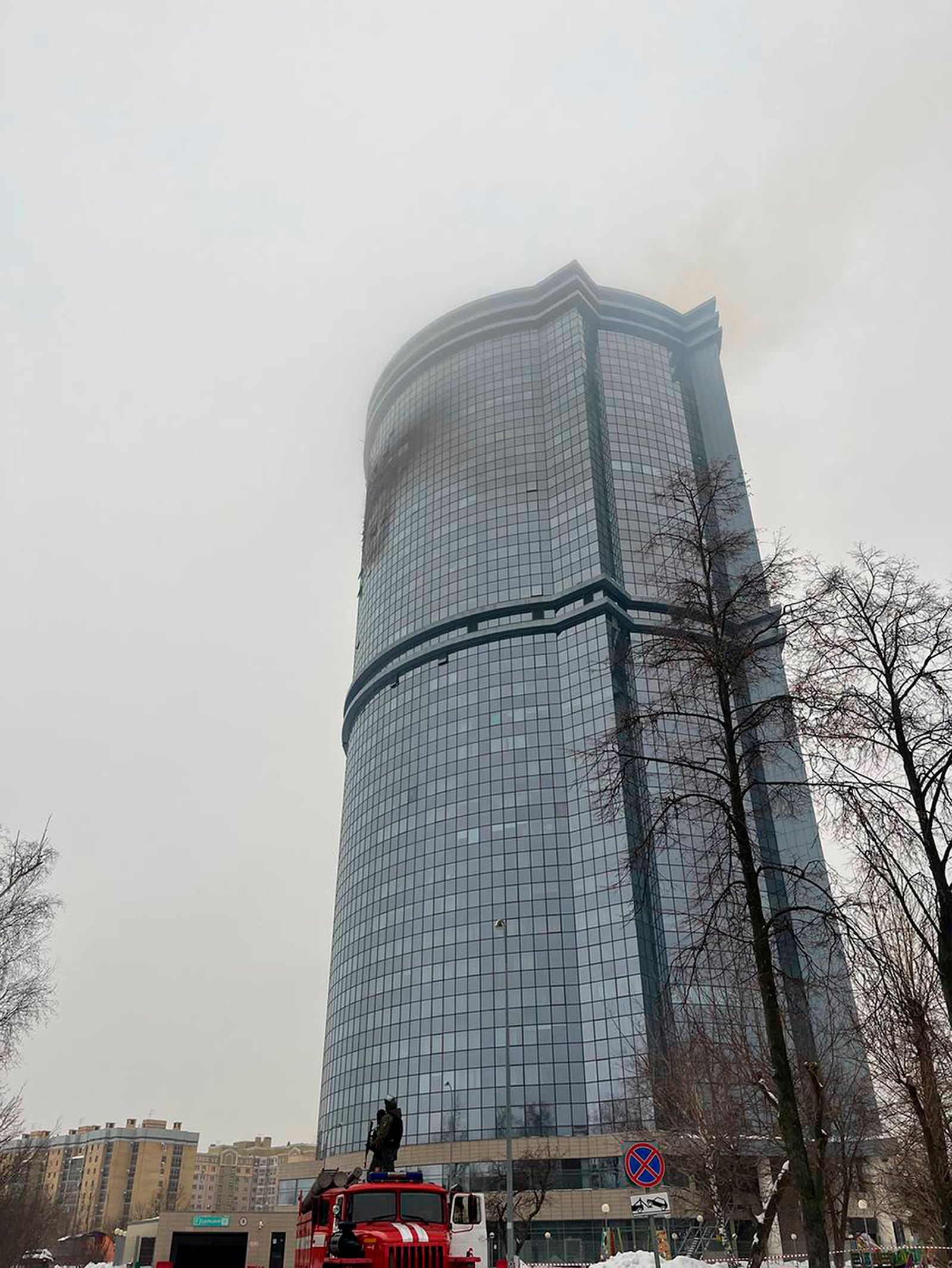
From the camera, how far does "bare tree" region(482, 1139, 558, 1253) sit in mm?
58491

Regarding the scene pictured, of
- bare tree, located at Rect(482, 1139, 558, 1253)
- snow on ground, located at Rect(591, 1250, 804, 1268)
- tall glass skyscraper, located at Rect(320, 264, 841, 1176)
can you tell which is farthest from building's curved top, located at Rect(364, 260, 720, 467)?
snow on ground, located at Rect(591, 1250, 804, 1268)

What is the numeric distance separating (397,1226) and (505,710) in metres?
101

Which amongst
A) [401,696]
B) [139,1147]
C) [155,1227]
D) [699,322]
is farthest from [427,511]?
[139,1147]

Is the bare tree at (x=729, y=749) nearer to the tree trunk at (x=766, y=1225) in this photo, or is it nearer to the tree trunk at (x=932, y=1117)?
the tree trunk at (x=932, y=1117)

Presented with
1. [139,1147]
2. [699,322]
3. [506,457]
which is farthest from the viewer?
[139,1147]

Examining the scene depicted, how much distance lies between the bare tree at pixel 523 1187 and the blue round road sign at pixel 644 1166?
4551cm

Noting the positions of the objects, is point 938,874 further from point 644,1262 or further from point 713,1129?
point 713,1129

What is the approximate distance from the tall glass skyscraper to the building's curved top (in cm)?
52

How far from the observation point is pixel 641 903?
15.5 m

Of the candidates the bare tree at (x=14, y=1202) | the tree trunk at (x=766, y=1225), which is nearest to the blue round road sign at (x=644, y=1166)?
the tree trunk at (x=766, y=1225)

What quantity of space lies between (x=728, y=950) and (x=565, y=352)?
140m

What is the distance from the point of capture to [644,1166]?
13.3 metres

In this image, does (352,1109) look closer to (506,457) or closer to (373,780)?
(373,780)

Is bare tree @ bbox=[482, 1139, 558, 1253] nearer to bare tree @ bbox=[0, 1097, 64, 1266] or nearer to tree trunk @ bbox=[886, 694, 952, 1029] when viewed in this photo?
bare tree @ bbox=[0, 1097, 64, 1266]
